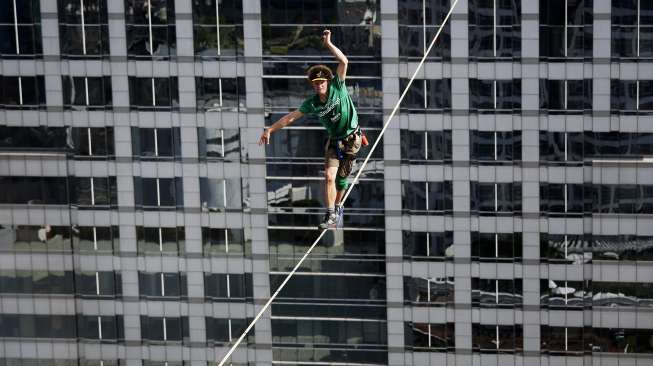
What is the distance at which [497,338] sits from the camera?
184ft

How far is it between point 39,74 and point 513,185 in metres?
21.2

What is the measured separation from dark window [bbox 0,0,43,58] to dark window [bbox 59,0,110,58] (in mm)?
1123

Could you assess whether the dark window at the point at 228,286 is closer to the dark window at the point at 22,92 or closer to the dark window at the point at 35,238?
the dark window at the point at 35,238

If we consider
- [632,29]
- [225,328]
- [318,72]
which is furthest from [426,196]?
[318,72]

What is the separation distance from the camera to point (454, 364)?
56.3 meters

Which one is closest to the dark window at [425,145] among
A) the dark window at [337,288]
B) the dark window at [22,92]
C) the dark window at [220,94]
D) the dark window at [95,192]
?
the dark window at [337,288]

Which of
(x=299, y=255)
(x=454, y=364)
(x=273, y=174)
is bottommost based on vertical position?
(x=454, y=364)

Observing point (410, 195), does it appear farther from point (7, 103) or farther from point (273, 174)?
point (7, 103)

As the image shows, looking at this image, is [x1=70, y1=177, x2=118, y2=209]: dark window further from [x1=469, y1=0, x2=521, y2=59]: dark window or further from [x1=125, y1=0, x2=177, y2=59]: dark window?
[x1=469, y1=0, x2=521, y2=59]: dark window

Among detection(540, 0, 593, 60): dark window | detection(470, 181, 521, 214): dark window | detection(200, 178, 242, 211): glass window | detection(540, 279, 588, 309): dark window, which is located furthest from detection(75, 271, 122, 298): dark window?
detection(540, 0, 593, 60): dark window

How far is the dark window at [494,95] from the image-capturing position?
53.0 meters

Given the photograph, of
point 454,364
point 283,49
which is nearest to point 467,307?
point 454,364

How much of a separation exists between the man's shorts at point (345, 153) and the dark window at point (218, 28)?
2816 centimetres

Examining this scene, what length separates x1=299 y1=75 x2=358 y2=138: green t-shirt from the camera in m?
23.8
